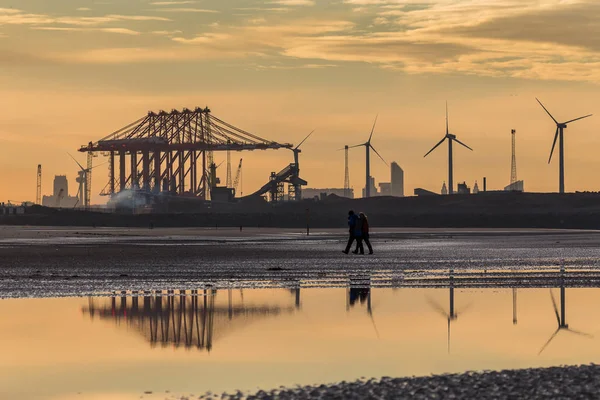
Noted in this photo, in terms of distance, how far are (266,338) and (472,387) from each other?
624cm

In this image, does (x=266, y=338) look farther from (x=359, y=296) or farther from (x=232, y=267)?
(x=232, y=267)

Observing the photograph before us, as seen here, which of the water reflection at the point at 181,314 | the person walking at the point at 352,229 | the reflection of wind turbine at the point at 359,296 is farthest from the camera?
the person walking at the point at 352,229

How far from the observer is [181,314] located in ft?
76.8

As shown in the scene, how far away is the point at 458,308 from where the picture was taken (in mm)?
24641

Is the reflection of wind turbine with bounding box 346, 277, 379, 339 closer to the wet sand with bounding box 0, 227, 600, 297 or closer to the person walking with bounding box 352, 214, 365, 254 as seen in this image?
the wet sand with bounding box 0, 227, 600, 297

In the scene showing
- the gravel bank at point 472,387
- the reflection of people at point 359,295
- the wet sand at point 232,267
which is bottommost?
the gravel bank at point 472,387

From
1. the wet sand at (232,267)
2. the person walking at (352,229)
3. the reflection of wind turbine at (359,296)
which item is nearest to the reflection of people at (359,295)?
the reflection of wind turbine at (359,296)

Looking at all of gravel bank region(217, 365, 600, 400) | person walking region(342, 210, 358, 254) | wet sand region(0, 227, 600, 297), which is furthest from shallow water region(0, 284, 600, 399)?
person walking region(342, 210, 358, 254)

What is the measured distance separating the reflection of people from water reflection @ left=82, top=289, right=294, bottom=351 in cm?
229

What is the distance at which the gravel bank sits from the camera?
13.5 meters

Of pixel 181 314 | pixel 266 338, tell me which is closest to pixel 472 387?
pixel 266 338

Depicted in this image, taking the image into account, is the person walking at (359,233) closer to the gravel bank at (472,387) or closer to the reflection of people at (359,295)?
the reflection of people at (359,295)

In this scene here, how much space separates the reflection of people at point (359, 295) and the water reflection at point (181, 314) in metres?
2.29

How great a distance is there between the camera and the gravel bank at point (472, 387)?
13539mm
